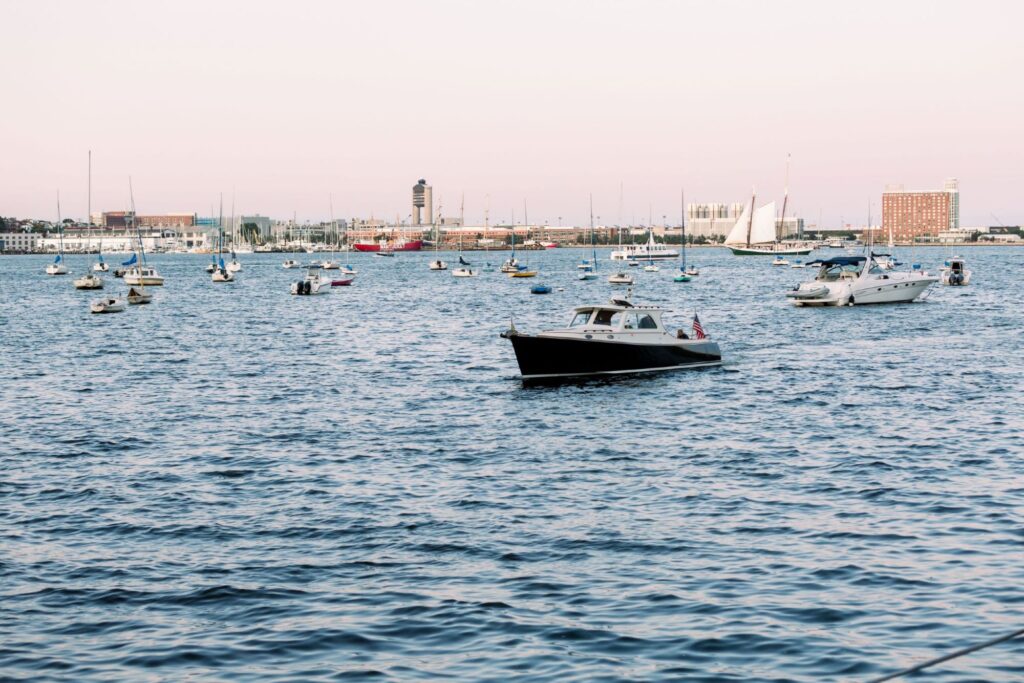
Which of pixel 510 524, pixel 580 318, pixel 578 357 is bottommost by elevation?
pixel 510 524

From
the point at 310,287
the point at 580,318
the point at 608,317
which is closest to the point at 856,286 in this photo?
the point at 580,318

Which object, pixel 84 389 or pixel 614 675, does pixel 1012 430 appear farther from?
pixel 84 389

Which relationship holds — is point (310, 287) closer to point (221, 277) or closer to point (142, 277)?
point (142, 277)

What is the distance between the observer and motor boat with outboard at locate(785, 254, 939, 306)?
A: 97625 mm

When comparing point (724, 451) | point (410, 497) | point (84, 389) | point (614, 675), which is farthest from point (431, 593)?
point (84, 389)

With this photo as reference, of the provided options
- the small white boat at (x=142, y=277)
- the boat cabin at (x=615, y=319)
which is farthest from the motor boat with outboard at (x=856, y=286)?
the small white boat at (x=142, y=277)

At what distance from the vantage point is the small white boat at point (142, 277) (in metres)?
145

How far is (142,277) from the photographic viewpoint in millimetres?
140875

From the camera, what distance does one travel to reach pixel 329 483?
99.1 ft

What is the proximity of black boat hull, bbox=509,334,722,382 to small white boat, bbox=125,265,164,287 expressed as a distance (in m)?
97.1

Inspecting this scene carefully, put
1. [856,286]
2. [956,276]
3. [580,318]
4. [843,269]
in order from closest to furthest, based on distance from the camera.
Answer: [580,318]
[856,286]
[843,269]
[956,276]

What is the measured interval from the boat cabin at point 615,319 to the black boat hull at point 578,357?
718 mm

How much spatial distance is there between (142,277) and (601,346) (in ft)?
334

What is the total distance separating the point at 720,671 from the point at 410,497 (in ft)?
41.3
